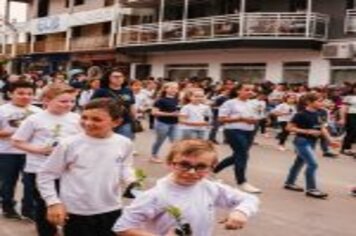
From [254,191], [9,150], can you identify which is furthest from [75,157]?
[254,191]

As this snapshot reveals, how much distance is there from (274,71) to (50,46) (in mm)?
24802

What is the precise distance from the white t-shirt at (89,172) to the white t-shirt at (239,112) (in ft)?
19.7

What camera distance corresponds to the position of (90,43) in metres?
47.3

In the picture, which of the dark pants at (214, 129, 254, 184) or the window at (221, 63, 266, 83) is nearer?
the dark pants at (214, 129, 254, 184)

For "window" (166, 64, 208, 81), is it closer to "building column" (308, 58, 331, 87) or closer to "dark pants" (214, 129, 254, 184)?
"building column" (308, 58, 331, 87)

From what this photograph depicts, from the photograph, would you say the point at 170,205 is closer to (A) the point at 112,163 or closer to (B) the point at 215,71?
(A) the point at 112,163

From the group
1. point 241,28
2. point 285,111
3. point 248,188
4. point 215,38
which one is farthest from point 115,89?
point 215,38

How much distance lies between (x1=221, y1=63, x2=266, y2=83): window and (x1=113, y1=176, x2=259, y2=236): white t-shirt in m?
28.4

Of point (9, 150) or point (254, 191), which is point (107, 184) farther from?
point (254, 191)

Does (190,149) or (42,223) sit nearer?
(190,149)

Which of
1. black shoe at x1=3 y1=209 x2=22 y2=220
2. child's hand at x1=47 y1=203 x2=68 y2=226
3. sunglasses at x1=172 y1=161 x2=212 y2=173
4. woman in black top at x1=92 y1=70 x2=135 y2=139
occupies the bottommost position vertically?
black shoe at x1=3 y1=209 x2=22 y2=220

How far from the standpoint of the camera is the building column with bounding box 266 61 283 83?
3158cm

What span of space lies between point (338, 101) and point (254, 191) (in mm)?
11964

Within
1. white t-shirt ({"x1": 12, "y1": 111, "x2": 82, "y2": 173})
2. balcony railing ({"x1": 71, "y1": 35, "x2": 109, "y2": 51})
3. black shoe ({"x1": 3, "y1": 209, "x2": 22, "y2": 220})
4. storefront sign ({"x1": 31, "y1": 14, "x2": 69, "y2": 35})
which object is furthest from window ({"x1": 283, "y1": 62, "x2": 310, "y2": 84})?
white t-shirt ({"x1": 12, "y1": 111, "x2": 82, "y2": 173})
